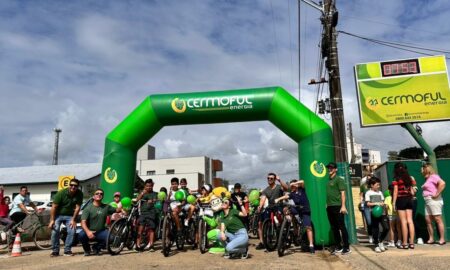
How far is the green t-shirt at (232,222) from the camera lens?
25.2 feet

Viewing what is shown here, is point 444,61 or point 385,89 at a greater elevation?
point 444,61

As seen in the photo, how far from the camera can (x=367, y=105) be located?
10477 mm

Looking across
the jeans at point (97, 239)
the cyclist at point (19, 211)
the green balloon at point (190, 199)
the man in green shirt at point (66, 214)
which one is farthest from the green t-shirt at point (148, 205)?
the cyclist at point (19, 211)

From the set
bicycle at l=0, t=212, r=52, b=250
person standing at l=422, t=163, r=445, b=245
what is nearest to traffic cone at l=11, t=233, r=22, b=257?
bicycle at l=0, t=212, r=52, b=250

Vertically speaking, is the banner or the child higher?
the banner

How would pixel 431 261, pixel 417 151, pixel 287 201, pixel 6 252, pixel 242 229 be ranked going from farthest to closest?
pixel 417 151 < pixel 6 252 < pixel 287 201 < pixel 242 229 < pixel 431 261

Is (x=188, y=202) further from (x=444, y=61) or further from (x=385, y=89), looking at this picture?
(x=444, y=61)

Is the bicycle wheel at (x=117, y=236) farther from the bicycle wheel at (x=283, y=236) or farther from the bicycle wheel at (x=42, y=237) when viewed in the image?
the bicycle wheel at (x=283, y=236)

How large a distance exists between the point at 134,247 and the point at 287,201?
373 cm

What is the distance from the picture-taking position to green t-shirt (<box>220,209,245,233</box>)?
7.67m

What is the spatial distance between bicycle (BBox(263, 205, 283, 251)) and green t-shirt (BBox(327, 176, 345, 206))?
1.18 metres

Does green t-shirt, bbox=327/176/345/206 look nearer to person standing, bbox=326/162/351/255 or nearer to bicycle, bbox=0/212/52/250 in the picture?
person standing, bbox=326/162/351/255

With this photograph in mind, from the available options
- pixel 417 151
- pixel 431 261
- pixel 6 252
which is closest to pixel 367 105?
pixel 431 261

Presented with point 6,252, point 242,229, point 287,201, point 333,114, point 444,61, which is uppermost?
point 444,61
